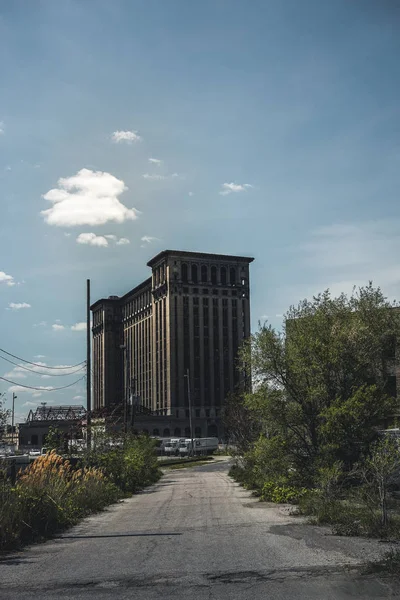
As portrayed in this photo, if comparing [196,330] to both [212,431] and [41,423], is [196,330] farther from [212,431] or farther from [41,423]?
[41,423]

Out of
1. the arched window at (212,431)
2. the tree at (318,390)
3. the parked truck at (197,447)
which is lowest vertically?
the arched window at (212,431)

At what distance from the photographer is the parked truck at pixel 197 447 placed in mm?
83500

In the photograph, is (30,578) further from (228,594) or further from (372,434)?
(372,434)

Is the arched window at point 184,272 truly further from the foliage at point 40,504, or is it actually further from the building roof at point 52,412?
the foliage at point 40,504

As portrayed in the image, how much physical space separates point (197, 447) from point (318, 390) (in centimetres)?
6480

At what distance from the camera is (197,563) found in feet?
35.5

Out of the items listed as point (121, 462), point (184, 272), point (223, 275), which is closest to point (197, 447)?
point (121, 462)

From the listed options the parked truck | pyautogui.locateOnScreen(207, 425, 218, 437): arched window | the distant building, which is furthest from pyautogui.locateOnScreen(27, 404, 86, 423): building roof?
the parked truck

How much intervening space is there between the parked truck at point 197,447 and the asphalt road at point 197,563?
6679 centimetres

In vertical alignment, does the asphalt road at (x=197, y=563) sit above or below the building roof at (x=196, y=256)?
below

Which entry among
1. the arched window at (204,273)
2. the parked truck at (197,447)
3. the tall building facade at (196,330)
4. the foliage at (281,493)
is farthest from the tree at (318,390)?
the arched window at (204,273)

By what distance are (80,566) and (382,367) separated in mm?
21157

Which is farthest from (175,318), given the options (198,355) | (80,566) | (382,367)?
(80,566)

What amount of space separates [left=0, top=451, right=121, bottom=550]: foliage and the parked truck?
62.3 metres
